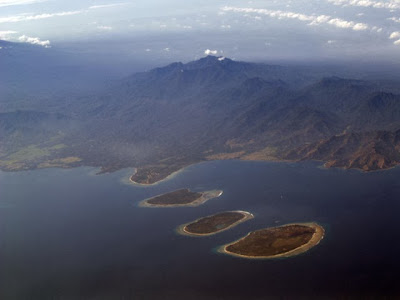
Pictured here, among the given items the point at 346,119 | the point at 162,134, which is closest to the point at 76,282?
the point at 162,134

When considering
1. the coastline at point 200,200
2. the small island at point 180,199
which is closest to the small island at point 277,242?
the coastline at point 200,200

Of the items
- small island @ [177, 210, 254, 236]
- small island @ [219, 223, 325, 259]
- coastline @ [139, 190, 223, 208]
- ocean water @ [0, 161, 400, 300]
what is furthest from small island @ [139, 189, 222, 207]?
small island @ [219, 223, 325, 259]

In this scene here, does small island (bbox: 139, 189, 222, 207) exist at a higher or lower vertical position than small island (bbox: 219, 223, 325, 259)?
lower

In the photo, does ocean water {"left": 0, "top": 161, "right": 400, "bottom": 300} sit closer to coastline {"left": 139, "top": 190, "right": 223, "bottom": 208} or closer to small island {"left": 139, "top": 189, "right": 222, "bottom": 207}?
coastline {"left": 139, "top": 190, "right": 223, "bottom": 208}

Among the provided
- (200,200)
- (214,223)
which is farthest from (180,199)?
(214,223)

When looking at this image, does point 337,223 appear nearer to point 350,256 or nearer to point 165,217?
point 350,256

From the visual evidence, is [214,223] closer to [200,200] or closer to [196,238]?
[196,238]

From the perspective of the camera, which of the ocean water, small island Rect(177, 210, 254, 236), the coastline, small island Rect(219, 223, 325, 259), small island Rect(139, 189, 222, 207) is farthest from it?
small island Rect(139, 189, 222, 207)

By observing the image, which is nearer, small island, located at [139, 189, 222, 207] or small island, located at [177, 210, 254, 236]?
small island, located at [177, 210, 254, 236]
